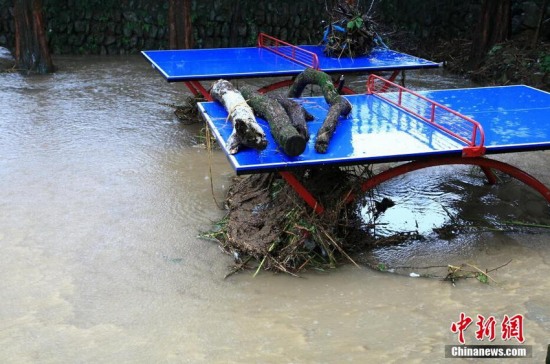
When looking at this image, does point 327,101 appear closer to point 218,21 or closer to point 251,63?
point 251,63

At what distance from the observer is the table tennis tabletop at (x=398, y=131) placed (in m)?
4.24

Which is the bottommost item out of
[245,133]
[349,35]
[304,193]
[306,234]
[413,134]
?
[306,234]

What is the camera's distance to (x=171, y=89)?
9.41 m

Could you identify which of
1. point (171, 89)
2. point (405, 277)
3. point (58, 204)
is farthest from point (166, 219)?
point (171, 89)

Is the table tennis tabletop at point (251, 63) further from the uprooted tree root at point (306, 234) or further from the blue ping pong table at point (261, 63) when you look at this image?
the uprooted tree root at point (306, 234)

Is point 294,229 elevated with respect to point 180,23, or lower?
lower

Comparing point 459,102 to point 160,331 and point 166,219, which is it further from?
point 160,331

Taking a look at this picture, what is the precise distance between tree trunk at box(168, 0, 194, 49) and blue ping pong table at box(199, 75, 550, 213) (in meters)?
4.19

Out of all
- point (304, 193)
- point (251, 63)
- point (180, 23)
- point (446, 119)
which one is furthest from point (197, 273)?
point (180, 23)

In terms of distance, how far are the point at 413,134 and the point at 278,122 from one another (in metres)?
0.98

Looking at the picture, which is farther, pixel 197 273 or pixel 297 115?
pixel 297 115

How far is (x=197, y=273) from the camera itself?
4.33 meters

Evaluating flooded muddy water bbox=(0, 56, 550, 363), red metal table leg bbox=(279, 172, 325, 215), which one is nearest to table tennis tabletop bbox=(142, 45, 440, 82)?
flooded muddy water bbox=(0, 56, 550, 363)

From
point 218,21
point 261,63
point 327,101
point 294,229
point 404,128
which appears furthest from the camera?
point 218,21
